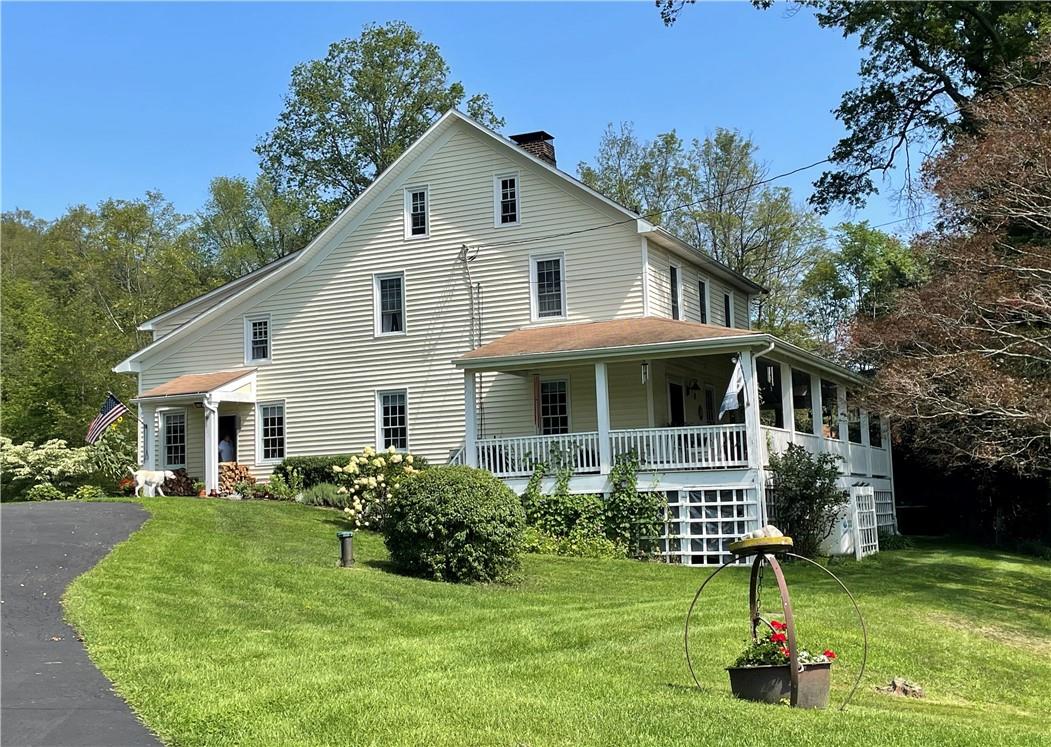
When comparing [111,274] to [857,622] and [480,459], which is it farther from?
[857,622]

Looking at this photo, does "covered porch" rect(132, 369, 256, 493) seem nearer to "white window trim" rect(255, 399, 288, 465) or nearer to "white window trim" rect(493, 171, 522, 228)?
"white window trim" rect(255, 399, 288, 465)

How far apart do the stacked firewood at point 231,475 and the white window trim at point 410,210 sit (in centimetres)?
732

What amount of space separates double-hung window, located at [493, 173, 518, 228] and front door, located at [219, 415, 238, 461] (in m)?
8.93

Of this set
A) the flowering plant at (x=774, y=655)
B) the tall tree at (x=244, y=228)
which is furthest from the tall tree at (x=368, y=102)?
the flowering plant at (x=774, y=655)

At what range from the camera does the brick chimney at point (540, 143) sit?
2622cm

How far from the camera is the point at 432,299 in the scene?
24.9m

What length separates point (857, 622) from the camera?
12312 mm

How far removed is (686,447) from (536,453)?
3029mm

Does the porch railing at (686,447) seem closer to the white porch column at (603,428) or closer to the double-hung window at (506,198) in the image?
the white porch column at (603,428)

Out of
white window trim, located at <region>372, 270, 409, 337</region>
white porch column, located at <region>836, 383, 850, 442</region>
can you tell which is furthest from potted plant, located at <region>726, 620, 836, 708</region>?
white window trim, located at <region>372, 270, 409, 337</region>

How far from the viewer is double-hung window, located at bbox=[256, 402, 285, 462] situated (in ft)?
86.6

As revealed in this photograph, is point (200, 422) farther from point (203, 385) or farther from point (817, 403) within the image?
point (817, 403)

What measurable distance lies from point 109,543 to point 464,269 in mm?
11688

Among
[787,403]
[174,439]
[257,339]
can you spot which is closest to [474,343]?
[257,339]
